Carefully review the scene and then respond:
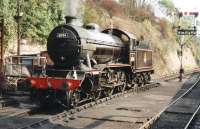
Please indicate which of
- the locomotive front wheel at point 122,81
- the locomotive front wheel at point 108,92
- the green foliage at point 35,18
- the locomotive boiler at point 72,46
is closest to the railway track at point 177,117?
the locomotive front wheel at point 108,92

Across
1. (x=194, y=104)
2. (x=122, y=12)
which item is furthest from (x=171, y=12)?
(x=194, y=104)

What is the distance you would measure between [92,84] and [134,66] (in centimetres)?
645

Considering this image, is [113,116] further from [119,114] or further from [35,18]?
[35,18]

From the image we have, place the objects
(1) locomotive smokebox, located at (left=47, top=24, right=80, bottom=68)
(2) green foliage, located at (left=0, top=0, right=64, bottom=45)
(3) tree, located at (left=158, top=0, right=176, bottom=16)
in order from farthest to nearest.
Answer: (3) tree, located at (left=158, top=0, right=176, bottom=16), (2) green foliage, located at (left=0, top=0, right=64, bottom=45), (1) locomotive smokebox, located at (left=47, top=24, right=80, bottom=68)

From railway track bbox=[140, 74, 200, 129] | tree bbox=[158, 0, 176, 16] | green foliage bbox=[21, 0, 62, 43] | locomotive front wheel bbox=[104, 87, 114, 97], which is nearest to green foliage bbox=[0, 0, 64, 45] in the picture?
green foliage bbox=[21, 0, 62, 43]

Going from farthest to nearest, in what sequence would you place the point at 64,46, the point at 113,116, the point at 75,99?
the point at 64,46
the point at 75,99
the point at 113,116

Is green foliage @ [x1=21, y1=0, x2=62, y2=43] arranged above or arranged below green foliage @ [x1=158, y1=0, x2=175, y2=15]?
below

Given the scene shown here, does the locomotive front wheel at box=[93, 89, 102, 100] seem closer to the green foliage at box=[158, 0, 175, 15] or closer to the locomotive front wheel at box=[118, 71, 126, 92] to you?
the locomotive front wheel at box=[118, 71, 126, 92]

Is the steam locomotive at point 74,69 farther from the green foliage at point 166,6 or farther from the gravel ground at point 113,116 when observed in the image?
the green foliage at point 166,6

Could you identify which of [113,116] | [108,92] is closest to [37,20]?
[108,92]

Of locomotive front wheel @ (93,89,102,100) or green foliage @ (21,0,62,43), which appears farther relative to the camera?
green foliage @ (21,0,62,43)

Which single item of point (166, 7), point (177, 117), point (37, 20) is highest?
point (166, 7)

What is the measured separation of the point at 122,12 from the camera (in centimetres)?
5125

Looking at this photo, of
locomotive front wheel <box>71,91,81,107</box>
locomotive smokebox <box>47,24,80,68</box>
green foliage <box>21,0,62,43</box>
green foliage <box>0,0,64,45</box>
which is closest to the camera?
locomotive front wheel <box>71,91,81,107</box>
